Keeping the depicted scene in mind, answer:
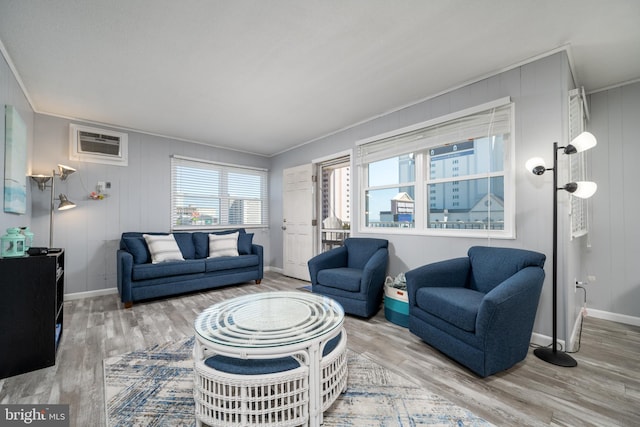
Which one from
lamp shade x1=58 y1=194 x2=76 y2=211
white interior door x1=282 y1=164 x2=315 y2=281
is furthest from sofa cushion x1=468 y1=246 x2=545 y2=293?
lamp shade x1=58 y1=194 x2=76 y2=211

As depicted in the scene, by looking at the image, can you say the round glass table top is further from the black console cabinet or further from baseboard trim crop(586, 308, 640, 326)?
baseboard trim crop(586, 308, 640, 326)

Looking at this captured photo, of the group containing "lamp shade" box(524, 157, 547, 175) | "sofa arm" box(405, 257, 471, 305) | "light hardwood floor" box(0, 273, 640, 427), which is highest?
"lamp shade" box(524, 157, 547, 175)

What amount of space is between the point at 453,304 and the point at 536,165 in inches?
53.8

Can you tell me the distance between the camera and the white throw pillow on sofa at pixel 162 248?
3680mm

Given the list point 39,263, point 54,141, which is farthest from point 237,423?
point 54,141

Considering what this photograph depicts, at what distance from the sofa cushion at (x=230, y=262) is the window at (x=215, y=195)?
1.08m

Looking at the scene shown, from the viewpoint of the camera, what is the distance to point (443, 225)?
301 centimetres

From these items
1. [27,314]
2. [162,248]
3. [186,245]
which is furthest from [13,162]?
[186,245]

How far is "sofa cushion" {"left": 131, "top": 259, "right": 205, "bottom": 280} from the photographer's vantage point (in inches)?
132

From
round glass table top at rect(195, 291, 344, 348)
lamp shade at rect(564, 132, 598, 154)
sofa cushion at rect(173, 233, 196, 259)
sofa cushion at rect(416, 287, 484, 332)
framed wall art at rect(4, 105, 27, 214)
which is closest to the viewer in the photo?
round glass table top at rect(195, 291, 344, 348)

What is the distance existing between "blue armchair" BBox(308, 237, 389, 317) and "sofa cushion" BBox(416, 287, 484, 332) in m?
0.67

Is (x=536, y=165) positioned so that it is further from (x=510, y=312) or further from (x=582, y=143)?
(x=510, y=312)

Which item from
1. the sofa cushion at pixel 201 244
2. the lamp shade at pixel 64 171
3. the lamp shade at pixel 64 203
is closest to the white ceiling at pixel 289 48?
the lamp shade at pixel 64 171

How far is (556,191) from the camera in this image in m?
2.11
